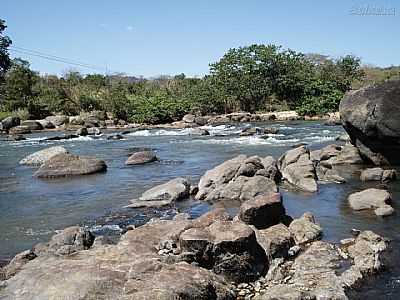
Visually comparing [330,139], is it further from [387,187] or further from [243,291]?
[243,291]

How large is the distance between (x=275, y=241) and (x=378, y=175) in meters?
8.85

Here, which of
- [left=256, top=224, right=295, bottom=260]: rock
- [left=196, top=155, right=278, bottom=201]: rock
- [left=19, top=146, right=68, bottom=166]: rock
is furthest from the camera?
[left=19, top=146, right=68, bottom=166]: rock

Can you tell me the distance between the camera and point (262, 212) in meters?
10.7

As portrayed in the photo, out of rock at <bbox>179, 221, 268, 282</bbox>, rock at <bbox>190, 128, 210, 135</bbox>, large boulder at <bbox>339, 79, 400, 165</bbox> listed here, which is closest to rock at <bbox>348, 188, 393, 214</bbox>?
rock at <bbox>179, 221, 268, 282</bbox>

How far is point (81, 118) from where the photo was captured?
50.2m

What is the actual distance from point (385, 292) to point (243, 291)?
2299 millimetres

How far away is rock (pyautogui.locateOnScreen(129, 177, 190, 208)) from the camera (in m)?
14.5

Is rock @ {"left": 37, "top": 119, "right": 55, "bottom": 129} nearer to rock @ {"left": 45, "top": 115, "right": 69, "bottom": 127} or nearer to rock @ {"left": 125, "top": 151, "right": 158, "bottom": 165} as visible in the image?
rock @ {"left": 45, "top": 115, "right": 69, "bottom": 127}

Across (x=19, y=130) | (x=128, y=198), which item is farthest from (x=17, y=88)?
(x=128, y=198)

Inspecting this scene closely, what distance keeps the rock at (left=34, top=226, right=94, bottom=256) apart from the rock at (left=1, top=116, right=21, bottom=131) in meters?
38.1

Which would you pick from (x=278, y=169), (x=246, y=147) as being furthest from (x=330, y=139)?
A: (x=278, y=169)

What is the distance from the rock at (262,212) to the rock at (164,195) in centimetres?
427

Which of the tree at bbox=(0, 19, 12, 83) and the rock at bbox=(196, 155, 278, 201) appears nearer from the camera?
the rock at bbox=(196, 155, 278, 201)

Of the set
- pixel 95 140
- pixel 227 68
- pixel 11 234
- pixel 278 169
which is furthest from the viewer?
pixel 227 68
